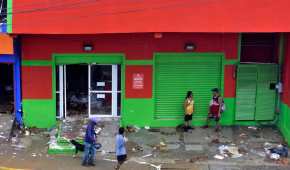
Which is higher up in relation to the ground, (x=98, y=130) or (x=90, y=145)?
(x=98, y=130)

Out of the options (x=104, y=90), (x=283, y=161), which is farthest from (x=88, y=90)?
(x=283, y=161)

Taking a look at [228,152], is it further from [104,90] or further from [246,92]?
[104,90]

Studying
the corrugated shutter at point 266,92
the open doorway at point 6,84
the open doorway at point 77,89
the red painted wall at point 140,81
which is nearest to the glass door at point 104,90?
the open doorway at point 77,89

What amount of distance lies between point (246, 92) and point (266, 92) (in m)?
0.69

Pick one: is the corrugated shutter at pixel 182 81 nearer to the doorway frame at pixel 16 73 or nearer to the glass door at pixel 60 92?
the glass door at pixel 60 92

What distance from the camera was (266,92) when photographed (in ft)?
63.3

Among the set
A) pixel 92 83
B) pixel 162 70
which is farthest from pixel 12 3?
pixel 162 70

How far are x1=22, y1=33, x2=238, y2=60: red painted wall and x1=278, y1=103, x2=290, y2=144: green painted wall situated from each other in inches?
96.2

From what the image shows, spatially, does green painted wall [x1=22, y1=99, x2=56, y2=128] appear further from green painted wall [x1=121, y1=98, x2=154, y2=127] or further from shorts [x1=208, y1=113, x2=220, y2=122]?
shorts [x1=208, y1=113, x2=220, y2=122]

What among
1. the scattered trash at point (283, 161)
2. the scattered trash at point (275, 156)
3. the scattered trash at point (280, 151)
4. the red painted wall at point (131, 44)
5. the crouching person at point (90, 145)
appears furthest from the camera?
the red painted wall at point (131, 44)

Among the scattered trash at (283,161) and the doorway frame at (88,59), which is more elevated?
the doorway frame at (88,59)

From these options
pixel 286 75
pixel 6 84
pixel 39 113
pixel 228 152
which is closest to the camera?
pixel 228 152

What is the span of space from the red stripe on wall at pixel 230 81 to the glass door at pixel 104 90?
11.8 ft

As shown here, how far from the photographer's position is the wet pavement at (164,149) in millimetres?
16344
